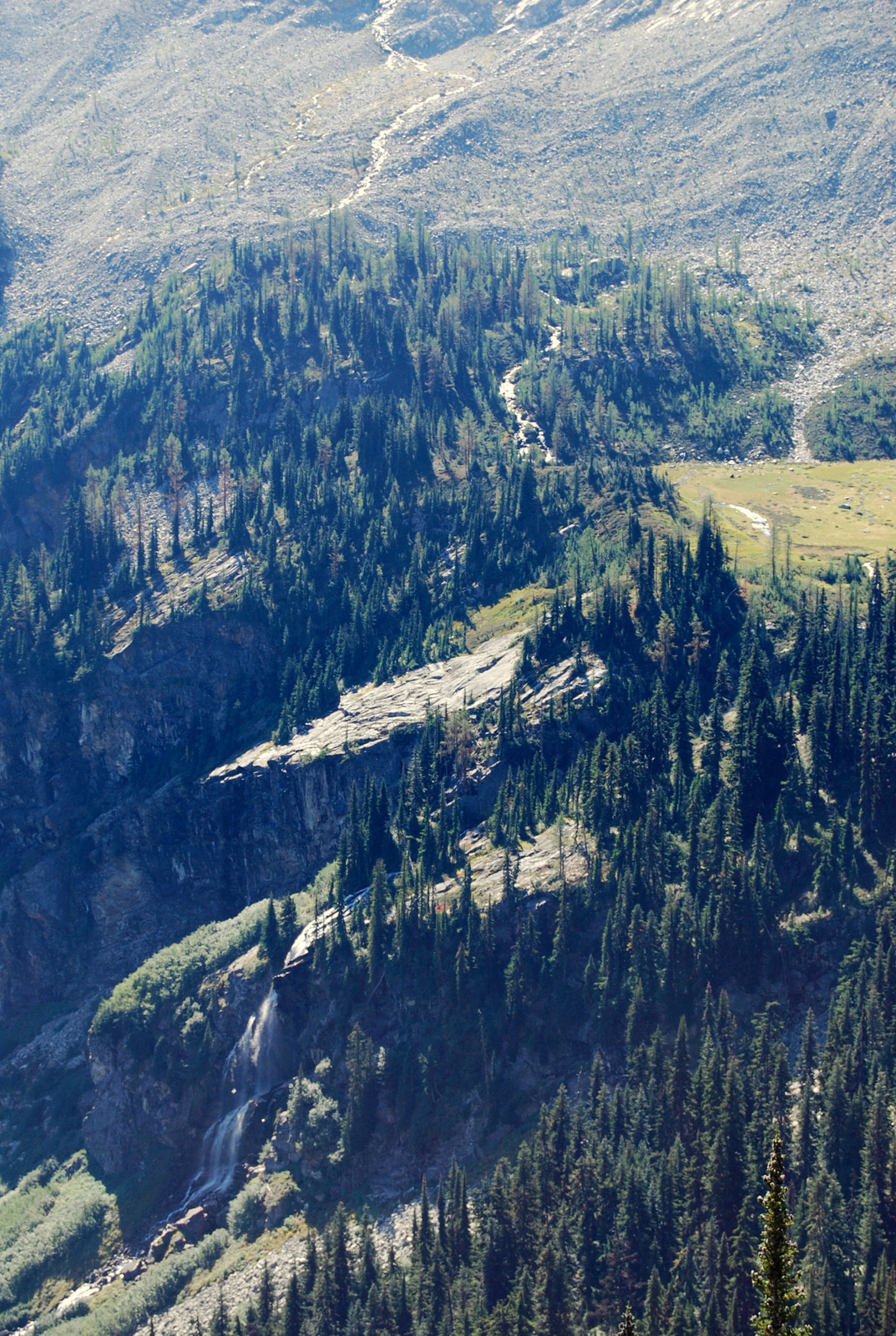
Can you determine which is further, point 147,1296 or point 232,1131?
point 232,1131

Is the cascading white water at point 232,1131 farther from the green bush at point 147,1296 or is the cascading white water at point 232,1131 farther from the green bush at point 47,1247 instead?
the green bush at point 147,1296

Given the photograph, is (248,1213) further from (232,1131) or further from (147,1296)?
(232,1131)

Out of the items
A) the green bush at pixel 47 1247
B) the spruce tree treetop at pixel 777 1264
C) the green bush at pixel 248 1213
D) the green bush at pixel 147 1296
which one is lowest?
the green bush at pixel 47 1247

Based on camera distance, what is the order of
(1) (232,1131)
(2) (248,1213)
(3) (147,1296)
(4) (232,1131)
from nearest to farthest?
(3) (147,1296)
(2) (248,1213)
(1) (232,1131)
(4) (232,1131)

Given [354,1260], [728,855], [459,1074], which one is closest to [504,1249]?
[354,1260]

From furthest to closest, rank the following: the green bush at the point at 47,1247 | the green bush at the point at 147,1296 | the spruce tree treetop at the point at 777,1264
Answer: the green bush at the point at 47,1247 → the green bush at the point at 147,1296 → the spruce tree treetop at the point at 777,1264

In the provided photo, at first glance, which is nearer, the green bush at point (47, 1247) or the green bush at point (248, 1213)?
the green bush at point (248, 1213)

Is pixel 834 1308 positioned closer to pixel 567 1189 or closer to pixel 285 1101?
pixel 567 1189

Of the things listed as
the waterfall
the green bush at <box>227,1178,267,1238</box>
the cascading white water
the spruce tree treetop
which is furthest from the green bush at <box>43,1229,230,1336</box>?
the spruce tree treetop

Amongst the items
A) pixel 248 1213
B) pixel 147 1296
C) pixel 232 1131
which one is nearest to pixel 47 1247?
pixel 147 1296

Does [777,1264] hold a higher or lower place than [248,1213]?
higher

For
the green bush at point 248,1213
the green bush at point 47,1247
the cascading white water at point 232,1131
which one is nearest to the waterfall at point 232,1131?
the cascading white water at point 232,1131
